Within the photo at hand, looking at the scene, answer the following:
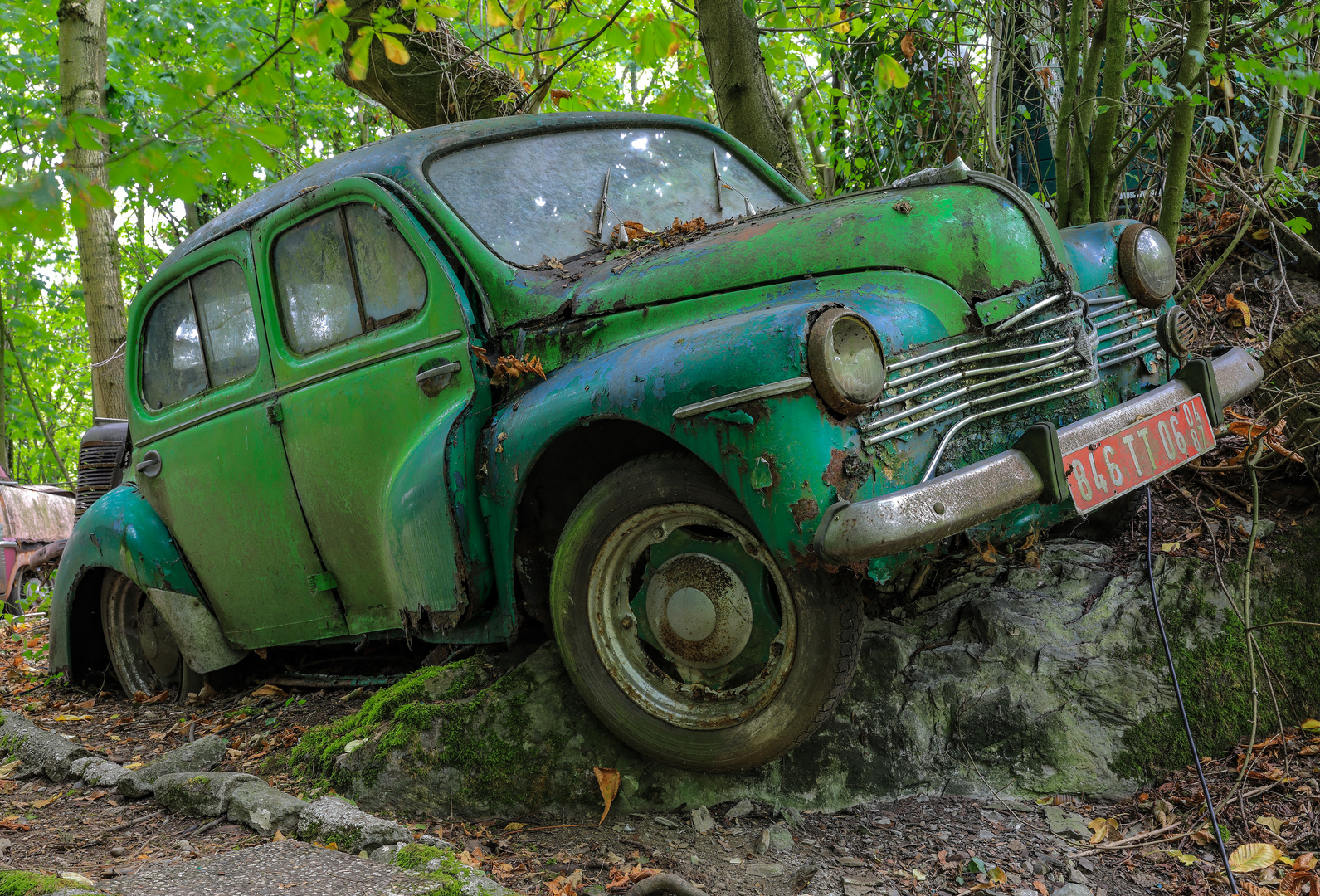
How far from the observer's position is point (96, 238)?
26.9 ft

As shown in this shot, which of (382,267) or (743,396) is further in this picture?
(382,267)

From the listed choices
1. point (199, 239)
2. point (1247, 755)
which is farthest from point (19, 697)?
point (1247, 755)

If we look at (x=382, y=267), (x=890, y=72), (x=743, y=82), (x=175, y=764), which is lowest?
(x=175, y=764)

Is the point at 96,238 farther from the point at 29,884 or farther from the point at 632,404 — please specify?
the point at 632,404

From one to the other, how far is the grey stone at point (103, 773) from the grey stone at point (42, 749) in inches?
4.6

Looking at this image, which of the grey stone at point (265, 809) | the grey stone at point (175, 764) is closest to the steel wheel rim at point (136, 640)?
the grey stone at point (175, 764)

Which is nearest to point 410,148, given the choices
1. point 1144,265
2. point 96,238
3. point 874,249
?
point 874,249

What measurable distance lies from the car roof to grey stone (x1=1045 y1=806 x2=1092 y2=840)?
9.34 ft

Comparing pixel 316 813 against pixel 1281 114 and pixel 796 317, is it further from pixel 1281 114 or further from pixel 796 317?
pixel 1281 114

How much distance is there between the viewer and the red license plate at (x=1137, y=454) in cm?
238

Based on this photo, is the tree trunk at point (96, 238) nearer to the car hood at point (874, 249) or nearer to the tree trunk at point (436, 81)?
the tree trunk at point (436, 81)

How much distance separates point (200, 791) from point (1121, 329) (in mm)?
3212

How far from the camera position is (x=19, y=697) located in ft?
16.5

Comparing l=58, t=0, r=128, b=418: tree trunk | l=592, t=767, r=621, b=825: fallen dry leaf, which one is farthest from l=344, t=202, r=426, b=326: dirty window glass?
l=58, t=0, r=128, b=418: tree trunk
